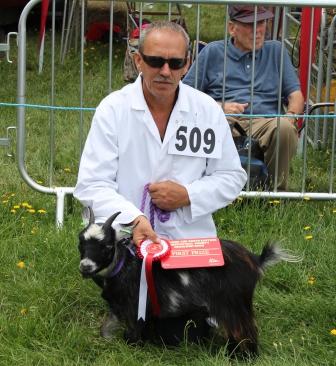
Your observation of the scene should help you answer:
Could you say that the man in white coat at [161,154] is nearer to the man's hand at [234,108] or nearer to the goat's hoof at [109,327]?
the goat's hoof at [109,327]

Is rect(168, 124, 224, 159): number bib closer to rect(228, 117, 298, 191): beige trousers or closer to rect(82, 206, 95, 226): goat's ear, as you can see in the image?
rect(82, 206, 95, 226): goat's ear

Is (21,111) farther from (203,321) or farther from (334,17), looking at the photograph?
(334,17)

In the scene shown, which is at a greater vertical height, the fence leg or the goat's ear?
the goat's ear

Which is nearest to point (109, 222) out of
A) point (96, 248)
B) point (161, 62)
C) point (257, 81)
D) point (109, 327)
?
point (96, 248)

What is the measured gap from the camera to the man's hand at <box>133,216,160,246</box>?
373 cm

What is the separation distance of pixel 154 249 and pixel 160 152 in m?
0.48

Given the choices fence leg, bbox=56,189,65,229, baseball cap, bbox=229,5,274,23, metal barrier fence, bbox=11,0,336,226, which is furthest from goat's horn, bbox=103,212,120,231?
baseball cap, bbox=229,5,274,23

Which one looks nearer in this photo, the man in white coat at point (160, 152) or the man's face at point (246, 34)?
the man in white coat at point (160, 152)

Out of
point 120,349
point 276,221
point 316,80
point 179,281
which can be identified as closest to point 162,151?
point 179,281

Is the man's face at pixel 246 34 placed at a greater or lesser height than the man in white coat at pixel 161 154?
greater

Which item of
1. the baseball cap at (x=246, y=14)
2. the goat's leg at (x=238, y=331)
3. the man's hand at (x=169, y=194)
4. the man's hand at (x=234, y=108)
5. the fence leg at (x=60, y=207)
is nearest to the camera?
the goat's leg at (x=238, y=331)

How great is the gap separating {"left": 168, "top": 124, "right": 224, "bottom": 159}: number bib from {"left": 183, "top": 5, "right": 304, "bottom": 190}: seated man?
1913 mm

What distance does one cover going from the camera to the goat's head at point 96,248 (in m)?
3.64

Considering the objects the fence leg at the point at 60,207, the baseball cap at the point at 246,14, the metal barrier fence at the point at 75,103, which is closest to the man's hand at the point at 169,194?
the fence leg at the point at 60,207
